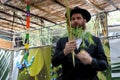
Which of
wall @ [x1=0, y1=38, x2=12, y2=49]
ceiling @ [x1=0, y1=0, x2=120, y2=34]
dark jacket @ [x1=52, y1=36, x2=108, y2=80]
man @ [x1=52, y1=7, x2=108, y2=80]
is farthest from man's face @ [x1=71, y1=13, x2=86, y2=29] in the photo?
ceiling @ [x1=0, y1=0, x2=120, y2=34]

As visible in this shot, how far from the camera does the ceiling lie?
415 centimetres

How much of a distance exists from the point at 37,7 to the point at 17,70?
67.0 inches

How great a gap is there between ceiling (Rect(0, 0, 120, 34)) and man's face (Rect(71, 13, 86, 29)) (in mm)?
2495

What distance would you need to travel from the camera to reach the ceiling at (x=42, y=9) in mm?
4152

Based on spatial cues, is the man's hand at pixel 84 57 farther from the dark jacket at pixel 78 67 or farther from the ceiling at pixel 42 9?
the ceiling at pixel 42 9

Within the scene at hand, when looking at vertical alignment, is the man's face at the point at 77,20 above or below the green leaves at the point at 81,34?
above

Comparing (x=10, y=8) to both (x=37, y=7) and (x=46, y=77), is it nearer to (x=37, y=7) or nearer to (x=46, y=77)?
(x=37, y=7)

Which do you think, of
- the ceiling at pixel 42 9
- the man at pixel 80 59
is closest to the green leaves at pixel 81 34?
the man at pixel 80 59

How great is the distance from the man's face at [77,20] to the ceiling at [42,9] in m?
2.50

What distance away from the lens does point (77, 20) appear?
1410 mm

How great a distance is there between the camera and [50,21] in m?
5.38

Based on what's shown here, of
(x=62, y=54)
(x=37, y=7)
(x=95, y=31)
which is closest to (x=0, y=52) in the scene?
(x=95, y=31)

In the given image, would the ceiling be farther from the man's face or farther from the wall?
the man's face

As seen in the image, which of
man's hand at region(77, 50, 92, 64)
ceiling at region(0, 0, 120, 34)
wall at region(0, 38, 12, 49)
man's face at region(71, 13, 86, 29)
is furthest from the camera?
ceiling at region(0, 0, 120, 34)
